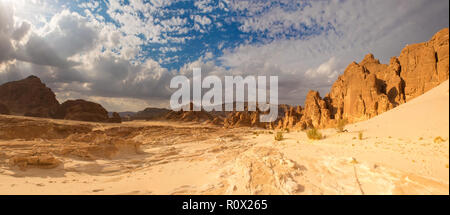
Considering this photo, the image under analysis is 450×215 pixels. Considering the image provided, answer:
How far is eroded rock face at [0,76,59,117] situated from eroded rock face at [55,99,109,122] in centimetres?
909

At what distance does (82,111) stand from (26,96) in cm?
3352

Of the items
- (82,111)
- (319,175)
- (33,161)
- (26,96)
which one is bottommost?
(33,161)

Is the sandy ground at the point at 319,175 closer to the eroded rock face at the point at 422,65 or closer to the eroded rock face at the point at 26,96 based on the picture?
the eroded rock face at the point at 422,65

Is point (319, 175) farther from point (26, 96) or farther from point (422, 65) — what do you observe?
point (26, 96)

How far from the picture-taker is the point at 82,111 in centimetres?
5409

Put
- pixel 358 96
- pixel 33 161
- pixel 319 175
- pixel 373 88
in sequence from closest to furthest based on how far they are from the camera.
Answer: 1. pixel 319 175
2. pixel 33 161
3. pixel 373 88
4. pixel 358 96

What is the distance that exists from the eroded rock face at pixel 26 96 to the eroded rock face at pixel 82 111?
9.09m

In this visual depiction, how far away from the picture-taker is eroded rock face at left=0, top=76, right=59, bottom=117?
63897 mm

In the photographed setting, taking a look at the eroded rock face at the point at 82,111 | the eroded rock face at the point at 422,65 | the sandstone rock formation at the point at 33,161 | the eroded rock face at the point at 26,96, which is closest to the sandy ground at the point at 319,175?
the sandstone rock formation at the point at 33,161

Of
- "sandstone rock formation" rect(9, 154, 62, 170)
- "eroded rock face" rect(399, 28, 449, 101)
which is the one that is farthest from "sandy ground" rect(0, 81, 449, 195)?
"eroded rock face" rect(399, 28, 449, 101)

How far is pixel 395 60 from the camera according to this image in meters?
41.6

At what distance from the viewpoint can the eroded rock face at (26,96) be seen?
63.9 metres

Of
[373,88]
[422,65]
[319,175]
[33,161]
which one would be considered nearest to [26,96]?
[33,161]
